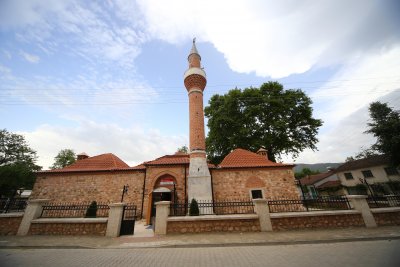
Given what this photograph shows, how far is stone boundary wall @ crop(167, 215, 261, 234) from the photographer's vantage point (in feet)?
25.8

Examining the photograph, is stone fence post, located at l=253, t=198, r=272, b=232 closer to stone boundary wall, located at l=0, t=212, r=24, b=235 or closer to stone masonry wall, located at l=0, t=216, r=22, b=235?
stone boundary wall, located at l=0, t=212, r=24, b=235

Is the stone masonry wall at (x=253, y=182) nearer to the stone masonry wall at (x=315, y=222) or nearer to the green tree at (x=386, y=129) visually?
the stone masonry wall at (x=315, y=222)

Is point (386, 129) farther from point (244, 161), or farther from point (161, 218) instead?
point (161, 218)

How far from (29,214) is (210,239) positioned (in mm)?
8801

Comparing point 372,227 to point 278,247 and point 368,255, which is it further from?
point 278,247

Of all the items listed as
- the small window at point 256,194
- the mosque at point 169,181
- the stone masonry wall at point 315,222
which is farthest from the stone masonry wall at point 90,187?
the stone masonry wall at point 315,222

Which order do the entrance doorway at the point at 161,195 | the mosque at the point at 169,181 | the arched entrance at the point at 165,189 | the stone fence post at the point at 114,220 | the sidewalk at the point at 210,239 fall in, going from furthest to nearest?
the mosque at the point at 169,181 → the arched entrance at the point at 165,189 → the entrance doorway at the point at 161,195 → the stone fence post at the point at 114,220 → the sidewalk at the point at 210,239

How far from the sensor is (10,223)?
26.7 feet

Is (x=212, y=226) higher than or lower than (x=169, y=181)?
lower

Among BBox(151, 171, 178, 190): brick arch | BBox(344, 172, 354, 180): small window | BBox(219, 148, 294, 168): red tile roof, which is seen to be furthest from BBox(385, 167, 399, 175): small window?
BBox(151, 171, 178, 190): brick arch

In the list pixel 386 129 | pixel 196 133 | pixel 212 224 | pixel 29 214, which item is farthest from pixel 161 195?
pixel 386 129

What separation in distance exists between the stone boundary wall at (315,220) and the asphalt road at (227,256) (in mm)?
2028

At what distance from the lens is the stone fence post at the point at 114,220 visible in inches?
305

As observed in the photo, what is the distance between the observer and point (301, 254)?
500 cm
